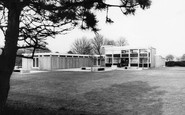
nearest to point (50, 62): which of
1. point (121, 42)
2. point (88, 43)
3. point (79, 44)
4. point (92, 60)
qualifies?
point (92, 60)

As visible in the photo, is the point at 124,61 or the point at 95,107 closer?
the point at 95,107

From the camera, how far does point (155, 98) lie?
8.24 m

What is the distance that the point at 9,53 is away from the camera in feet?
13.5

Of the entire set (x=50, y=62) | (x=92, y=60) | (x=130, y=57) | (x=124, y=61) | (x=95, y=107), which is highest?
(x=130, y=57)

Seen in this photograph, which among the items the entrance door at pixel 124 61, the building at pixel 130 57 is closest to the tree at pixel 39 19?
the building at pixel 130 57

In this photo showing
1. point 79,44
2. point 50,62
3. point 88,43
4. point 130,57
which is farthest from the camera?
point 79,44

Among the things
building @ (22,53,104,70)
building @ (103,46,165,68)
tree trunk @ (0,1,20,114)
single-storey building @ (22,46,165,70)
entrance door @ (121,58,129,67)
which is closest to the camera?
tree trunk @ (0,1,20,114)

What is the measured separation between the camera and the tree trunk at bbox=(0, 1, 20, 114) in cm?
396

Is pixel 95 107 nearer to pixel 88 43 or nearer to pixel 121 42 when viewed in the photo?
pixel 88 43

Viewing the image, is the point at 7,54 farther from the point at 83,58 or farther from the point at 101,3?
the point at 83,58

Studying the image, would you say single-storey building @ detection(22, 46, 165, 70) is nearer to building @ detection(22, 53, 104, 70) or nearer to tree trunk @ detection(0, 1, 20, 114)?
building @ detection(22, 53, 104, 70)

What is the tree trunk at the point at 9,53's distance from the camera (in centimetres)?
396

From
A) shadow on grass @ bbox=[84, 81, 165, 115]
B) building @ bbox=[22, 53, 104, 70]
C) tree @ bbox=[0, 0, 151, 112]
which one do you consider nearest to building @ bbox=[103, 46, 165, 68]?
building @ bbox=[22, 53, 104, 70]

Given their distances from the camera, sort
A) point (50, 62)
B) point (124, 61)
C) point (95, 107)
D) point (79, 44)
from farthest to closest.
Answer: point (79, 44) → point (124, 61) → point (50, 62) → point (95, 107)
